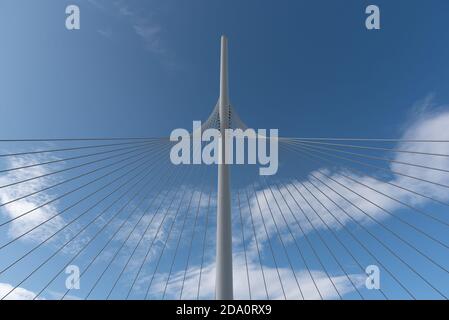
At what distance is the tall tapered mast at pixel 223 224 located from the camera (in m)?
10.5

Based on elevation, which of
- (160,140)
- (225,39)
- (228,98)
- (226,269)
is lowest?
(226,269)

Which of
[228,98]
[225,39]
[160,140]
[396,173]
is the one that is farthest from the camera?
[225,39]

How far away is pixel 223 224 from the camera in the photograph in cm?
1189

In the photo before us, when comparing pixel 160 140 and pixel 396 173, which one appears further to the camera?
pixel 160 140

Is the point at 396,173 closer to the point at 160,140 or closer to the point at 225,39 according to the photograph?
the point at 160,140

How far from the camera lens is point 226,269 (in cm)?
1087

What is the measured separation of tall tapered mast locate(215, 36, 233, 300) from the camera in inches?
414

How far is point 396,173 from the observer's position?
35.1 feet

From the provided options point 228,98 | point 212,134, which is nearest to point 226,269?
point 212,134
